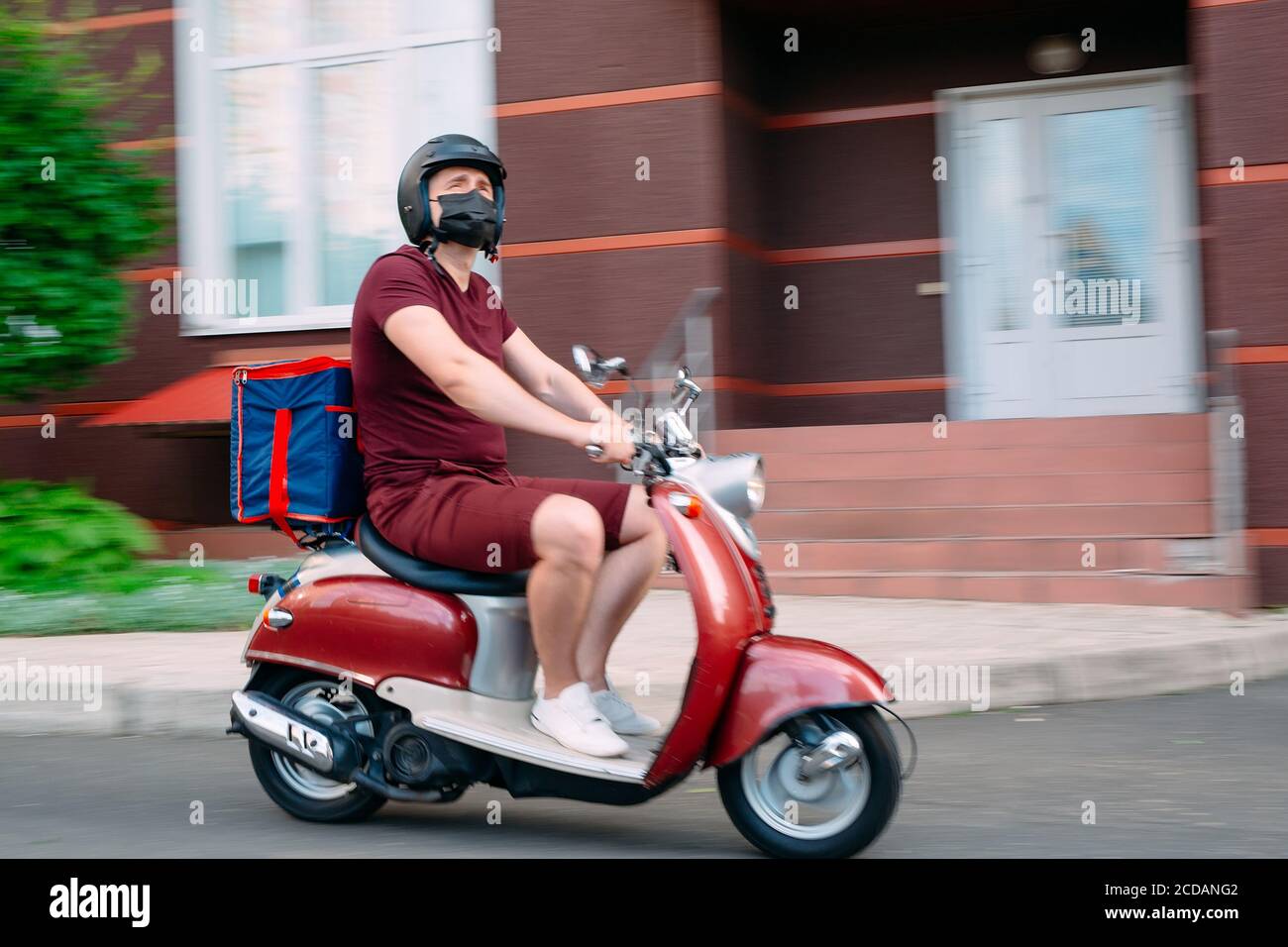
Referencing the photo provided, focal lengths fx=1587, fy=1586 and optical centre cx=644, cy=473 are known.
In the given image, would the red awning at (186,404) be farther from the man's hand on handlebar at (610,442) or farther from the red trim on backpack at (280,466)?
the man's hand on handlebar at (610,442)

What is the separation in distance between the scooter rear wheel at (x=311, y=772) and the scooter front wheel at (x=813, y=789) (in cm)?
112

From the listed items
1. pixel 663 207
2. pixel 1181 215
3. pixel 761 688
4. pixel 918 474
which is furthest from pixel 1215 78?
pixel 761 688

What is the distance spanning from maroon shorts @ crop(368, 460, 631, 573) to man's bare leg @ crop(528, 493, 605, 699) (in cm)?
5

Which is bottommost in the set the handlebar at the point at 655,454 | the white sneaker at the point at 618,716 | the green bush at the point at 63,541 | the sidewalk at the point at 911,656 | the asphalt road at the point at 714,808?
the asphalt road at the point at 714,808

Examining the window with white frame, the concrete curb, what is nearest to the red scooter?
the concrete curb

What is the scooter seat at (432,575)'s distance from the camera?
14.5 feet

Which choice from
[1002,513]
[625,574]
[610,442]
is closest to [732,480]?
[610,442]

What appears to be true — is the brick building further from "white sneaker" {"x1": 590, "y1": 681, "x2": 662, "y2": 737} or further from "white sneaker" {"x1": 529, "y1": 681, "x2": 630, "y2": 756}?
"white sneaker" {"x1": 529, "y1": 681, "x2": 630, "y2": 756}

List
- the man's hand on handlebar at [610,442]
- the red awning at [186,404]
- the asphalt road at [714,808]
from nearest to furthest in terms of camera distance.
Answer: the man's hand on handlebar at [610,442]
the asphalt road at [714,808]
the red awning at [186,404]

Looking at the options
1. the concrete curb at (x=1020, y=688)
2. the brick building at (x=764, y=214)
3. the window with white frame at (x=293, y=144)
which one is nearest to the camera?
the concrete curb at (x=1020, y=688)

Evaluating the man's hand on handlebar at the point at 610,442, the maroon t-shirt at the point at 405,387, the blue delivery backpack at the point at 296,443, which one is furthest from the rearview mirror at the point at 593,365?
the blue delivery backpack at the point at 296,443

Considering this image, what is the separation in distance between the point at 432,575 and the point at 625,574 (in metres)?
0.55
